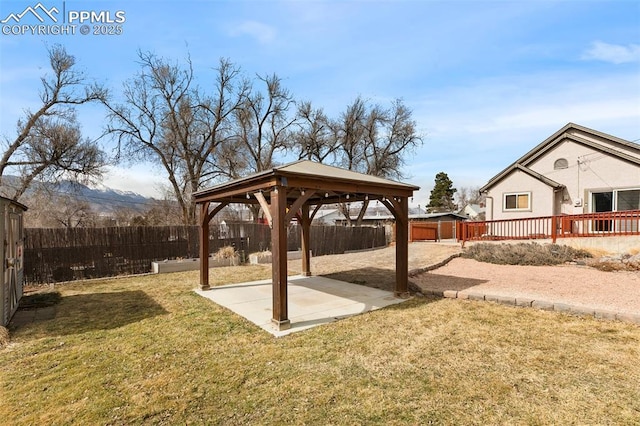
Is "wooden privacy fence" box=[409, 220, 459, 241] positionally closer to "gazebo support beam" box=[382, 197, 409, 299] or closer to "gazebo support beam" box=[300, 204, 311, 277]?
"gazebo support beam" box=[300, 204, 311, 277]

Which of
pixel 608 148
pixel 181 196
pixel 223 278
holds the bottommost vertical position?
pixel 223 278

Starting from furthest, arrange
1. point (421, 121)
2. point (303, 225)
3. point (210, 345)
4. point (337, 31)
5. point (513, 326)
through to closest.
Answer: point (421, 121) < point (303, 225) < point (337, 31) < point (513, 326) < point (210, 345)

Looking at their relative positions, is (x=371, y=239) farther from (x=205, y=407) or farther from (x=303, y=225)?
(x=205, y=407)

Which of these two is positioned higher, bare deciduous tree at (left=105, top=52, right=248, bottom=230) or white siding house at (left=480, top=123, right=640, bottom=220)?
bare deciduous tree at (left=105, top=52, right=248, bottom=230)

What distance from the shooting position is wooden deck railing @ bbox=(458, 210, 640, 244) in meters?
10.7

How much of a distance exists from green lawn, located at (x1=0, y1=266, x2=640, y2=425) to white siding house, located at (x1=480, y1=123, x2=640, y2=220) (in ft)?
35.7

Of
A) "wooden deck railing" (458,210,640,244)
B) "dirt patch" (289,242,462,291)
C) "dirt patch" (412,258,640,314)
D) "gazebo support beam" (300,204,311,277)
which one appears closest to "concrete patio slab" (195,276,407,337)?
"dirt patch" (289,242,462,291)

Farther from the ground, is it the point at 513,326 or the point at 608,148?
the point at 608,148

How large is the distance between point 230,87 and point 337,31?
14706 mm

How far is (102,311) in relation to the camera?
605 centimetres

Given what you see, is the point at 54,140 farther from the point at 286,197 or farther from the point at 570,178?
the point at 570,178

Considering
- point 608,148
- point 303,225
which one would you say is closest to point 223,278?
point 303,225

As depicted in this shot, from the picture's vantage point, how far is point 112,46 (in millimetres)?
9531

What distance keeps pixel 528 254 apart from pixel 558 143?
737 centimetres
